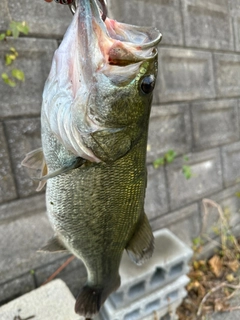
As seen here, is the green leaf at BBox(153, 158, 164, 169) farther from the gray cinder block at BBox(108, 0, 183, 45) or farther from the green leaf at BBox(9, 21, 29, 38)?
the green leaf at BBox(9, 21, 29, 38)

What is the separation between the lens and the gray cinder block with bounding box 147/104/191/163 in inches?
110

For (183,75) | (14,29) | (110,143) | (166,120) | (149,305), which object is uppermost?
(14,29)

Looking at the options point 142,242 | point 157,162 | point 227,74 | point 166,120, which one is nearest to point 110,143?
point 142,242

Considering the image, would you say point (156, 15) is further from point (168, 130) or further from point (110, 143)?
point (110, 143)

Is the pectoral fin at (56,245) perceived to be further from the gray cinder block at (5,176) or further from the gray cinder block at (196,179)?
the gray cinder block at (196,179)

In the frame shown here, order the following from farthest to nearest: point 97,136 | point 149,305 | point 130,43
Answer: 1. point 149,305
2. point 97,136
3. point 130,43

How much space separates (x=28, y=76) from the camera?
2.01 m

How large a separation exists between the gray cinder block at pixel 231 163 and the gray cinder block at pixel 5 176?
2.62m

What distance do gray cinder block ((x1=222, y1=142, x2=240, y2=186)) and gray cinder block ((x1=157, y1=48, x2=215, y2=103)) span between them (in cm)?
78

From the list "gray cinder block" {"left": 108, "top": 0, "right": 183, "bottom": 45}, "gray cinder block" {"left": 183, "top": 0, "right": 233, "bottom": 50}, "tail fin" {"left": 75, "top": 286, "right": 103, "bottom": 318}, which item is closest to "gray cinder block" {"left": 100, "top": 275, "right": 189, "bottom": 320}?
"tail fin" {"left": 75, "top": 286, "right": 103, "bottom": 318}

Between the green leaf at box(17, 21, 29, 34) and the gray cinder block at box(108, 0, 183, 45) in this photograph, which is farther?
the gray cinder block at box(108, 0, 183, 45)

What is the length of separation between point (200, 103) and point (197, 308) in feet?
7.40

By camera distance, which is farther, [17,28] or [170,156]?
[170,156]

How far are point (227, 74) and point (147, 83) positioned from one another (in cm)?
289
